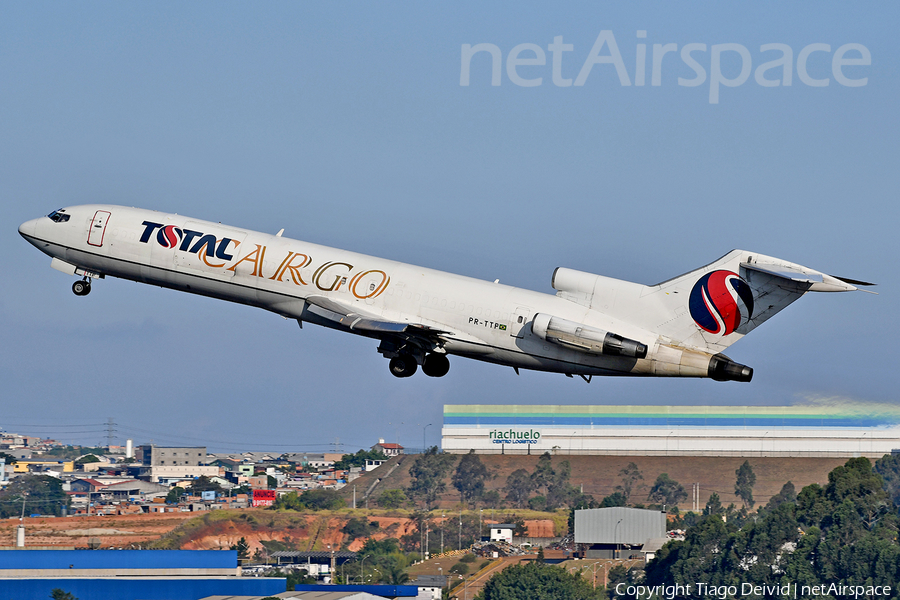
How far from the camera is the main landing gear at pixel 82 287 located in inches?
2042

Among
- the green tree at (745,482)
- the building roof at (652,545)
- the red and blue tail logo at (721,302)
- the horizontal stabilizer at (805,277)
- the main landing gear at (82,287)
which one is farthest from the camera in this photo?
the green tree at (745,482)

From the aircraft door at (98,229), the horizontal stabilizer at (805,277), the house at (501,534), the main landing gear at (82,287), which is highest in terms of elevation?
the aircraft door at (98,229)

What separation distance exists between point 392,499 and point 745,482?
135 feet

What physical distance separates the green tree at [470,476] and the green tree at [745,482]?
2987cm

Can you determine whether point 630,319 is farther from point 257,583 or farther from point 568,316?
point 257,583

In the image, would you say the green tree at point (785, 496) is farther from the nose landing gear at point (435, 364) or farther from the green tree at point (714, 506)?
the nose landing gear at point (435, 364)

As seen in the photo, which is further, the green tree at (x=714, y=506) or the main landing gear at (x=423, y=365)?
the green tree at (x=714, y=506)

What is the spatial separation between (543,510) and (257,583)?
199ft

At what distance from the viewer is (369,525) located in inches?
5123

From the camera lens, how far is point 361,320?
44.7 m

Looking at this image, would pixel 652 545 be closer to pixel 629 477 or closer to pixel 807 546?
pixel 807 546

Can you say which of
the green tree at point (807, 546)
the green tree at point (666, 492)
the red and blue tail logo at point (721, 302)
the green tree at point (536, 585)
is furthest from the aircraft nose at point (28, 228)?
the green tree at point (666, 492)

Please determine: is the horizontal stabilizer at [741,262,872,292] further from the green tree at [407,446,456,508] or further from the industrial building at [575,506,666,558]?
the green tree at [407,446,456,508]

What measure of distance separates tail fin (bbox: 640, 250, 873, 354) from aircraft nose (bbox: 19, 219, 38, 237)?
26.8m
